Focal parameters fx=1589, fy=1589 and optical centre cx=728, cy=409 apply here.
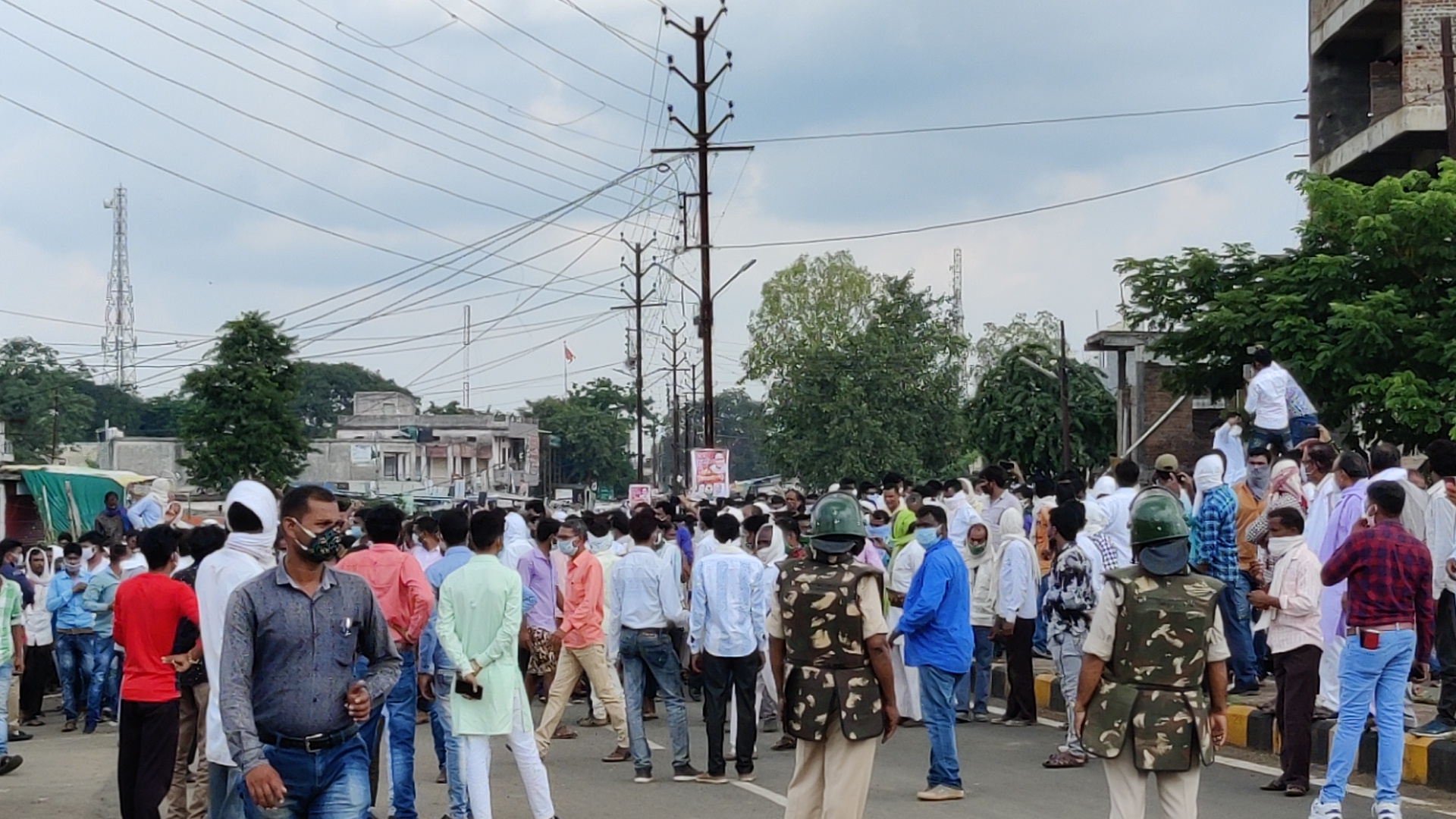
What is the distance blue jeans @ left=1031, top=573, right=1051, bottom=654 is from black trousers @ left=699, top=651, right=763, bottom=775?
12.8 ft

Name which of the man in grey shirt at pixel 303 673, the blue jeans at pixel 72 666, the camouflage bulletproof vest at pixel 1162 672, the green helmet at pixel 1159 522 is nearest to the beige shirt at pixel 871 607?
the camouflage bulletproof vest at pixel 1162 672

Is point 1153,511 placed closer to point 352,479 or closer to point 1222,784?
point 1222,784

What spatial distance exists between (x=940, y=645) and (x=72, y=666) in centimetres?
1184

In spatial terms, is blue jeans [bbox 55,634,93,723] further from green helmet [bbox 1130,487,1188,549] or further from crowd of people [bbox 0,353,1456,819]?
green helmet [bbox 1130,487,1188,549]

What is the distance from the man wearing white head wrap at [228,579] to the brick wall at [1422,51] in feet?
111

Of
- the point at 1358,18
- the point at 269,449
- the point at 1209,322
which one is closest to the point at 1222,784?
the point at 1209,322

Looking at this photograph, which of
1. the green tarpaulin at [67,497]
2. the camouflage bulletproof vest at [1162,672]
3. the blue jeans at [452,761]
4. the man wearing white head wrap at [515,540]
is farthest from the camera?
the green tarpaulin at [67,497]

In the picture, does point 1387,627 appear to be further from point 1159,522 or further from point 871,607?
point 871,607

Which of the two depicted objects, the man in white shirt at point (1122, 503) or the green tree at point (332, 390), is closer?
the man in white shirt at point (1122, 503)

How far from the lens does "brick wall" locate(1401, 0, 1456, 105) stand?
116ft

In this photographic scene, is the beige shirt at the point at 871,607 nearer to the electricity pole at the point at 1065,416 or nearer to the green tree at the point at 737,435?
the electricity pole at the point at 1065,416

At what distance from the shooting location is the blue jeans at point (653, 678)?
476 inches

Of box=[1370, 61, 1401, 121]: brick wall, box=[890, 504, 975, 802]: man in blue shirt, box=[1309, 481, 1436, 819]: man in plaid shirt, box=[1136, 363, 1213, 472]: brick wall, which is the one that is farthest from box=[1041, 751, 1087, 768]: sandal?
box=[1136, 363, 1213, 472]: brick wall

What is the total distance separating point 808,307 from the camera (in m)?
76.3
